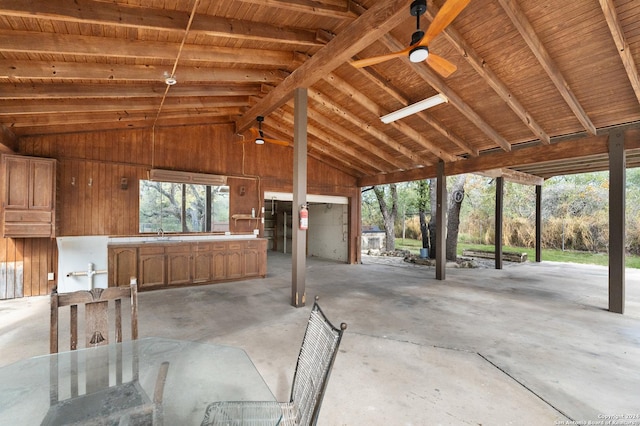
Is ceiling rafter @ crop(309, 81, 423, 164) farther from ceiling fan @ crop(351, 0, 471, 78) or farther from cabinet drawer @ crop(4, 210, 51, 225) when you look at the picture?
cabinet drawer @ crop(4, 210, 51, 225)

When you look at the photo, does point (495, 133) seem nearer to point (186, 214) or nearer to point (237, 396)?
point (237, 396)

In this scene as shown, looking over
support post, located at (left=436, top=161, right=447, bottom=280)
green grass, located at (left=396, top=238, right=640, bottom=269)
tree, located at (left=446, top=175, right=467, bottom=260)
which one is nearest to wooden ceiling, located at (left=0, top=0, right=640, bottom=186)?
support post, located at (left=436, top=161, right=447, bottom=280)

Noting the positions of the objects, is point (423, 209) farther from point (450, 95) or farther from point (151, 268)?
point (151, 268)

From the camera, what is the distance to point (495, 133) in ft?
18.0

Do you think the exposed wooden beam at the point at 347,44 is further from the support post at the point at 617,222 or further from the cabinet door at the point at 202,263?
the support post at the point at 617,222

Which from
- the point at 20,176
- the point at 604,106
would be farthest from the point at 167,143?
the point at 604,106

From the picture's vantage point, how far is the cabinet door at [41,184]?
4629 mm

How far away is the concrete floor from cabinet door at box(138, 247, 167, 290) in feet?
0.78

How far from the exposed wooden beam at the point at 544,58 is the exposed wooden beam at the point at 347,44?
1094mm

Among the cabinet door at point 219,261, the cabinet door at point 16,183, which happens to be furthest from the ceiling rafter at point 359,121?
the cabinet door at point 16,183

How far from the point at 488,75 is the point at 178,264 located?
6.18 metres

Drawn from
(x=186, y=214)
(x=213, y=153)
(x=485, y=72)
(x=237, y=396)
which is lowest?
(x=237, y=396)

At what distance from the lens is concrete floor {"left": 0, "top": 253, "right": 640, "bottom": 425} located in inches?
84.8

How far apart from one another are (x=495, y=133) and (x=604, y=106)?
1487 millimetres
